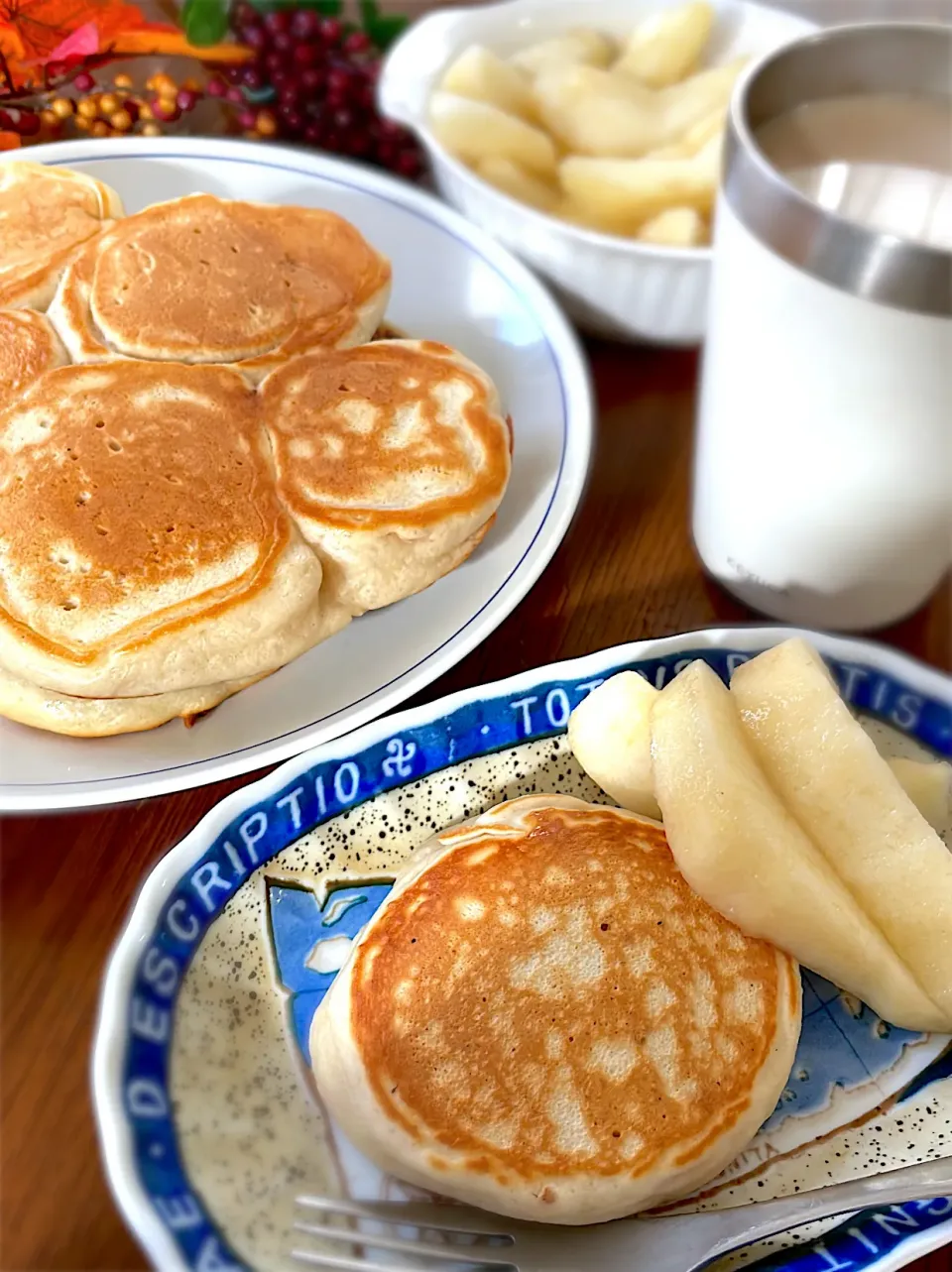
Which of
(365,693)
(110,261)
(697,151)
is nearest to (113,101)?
(110,261)

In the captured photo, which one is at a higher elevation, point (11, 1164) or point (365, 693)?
point (365, 693)

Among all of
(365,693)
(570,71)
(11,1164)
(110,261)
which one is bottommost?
(11,1164)

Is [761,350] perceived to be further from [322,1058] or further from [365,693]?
[322,1058]

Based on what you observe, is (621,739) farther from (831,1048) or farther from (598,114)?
(598,114)

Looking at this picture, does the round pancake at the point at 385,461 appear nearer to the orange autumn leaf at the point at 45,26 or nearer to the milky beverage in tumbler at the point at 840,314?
the milky beverage in tumbler at the point at 840,314

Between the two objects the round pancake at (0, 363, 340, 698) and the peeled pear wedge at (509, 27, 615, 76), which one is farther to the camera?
the peeled pear wedge at (509, 27, 615, 76)

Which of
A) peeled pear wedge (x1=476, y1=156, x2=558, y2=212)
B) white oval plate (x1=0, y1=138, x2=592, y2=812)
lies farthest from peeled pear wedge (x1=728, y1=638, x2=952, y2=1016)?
peeled pear wedge (x1=476, y1=156, x2=558, y2=212)

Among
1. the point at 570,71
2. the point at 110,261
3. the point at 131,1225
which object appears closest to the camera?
the point at 131,1225

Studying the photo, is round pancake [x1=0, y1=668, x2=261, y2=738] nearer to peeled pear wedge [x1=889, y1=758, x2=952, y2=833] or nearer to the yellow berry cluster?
peeled pear wedge [x1=889, y1=758, x2=952, y2=833]
